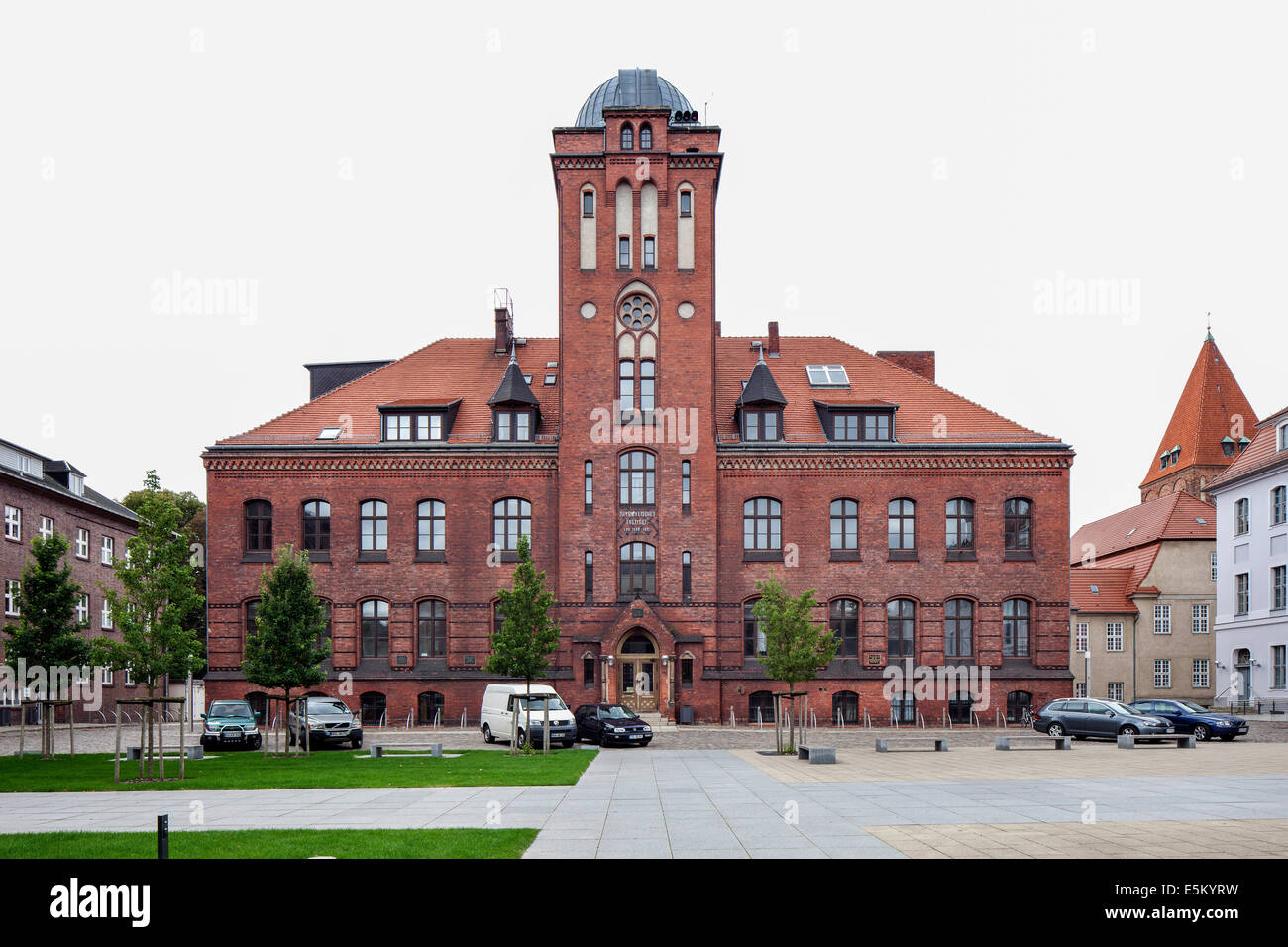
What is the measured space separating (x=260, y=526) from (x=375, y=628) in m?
6.01

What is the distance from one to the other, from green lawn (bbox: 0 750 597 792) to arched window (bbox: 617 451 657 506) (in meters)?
14.0

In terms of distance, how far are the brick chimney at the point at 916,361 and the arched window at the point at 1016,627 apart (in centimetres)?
1138

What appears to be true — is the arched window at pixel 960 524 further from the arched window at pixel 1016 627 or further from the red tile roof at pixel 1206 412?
the red tile roof at pixel 1206 412

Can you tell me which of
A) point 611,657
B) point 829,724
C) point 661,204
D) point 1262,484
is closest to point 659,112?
point 661,204

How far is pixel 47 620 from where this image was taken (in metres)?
32.6

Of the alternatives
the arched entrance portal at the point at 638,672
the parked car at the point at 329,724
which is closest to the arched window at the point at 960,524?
the arched entrance portal at the point at 638,672

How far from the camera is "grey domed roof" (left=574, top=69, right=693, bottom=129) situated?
45781 mm

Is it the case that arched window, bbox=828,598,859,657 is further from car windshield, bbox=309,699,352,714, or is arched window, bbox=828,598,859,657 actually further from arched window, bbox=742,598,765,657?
car windshield, bbox=309,699,352,714

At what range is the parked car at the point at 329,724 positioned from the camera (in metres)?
33.3

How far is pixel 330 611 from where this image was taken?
142ft

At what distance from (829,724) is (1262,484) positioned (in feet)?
84.8
